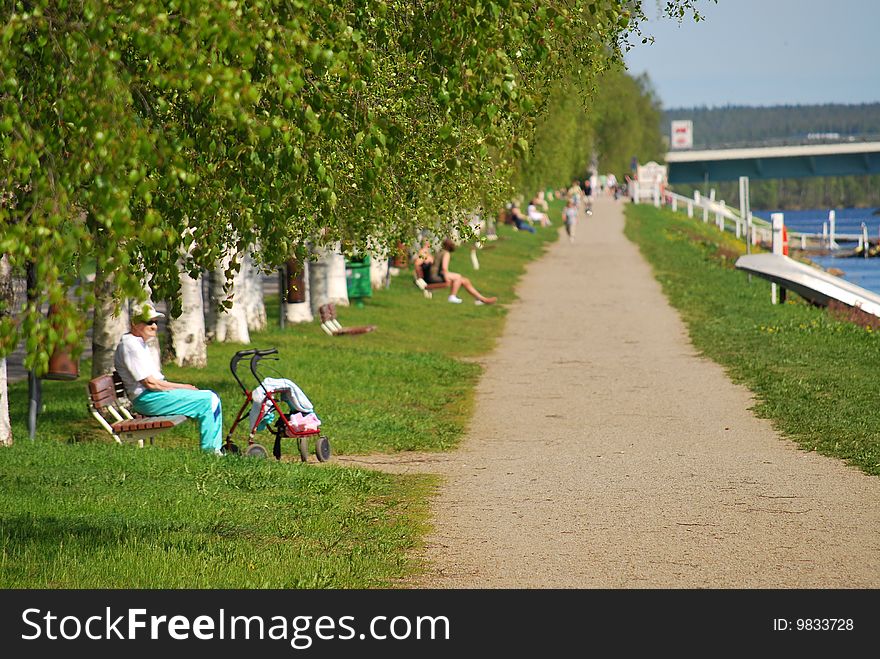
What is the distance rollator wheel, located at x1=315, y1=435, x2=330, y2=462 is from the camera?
12.4 meters

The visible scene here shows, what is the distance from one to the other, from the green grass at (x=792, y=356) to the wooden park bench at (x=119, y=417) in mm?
5481

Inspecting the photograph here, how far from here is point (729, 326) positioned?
2439 centimetres

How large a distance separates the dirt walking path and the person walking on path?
16 mm

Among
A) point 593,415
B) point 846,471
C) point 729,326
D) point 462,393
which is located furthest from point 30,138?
point 729,326

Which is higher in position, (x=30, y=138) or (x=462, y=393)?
(x=30, y=138)

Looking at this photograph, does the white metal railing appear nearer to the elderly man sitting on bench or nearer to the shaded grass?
the elderly man sitting on bench

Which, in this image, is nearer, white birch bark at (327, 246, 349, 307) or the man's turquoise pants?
the man's turquoise pants

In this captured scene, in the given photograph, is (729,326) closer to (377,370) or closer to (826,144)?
(377,370)

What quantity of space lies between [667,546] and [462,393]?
28.8ft

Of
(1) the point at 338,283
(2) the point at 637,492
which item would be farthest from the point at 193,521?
(1) the point at 338,283

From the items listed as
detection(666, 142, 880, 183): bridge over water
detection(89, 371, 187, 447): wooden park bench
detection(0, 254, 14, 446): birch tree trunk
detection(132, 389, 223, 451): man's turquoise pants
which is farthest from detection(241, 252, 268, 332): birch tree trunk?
detection(666, 142, 880, 183): bridge over water

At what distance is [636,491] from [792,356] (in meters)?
9.09

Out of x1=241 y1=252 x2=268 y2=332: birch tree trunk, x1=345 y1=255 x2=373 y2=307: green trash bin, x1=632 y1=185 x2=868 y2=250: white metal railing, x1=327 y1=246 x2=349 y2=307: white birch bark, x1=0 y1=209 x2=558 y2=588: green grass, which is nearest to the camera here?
x1=0 y1=209 x2=558 y2=588: green grass

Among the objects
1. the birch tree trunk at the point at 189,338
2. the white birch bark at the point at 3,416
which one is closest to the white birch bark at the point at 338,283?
the birch tree trunk at the point at 189,338
